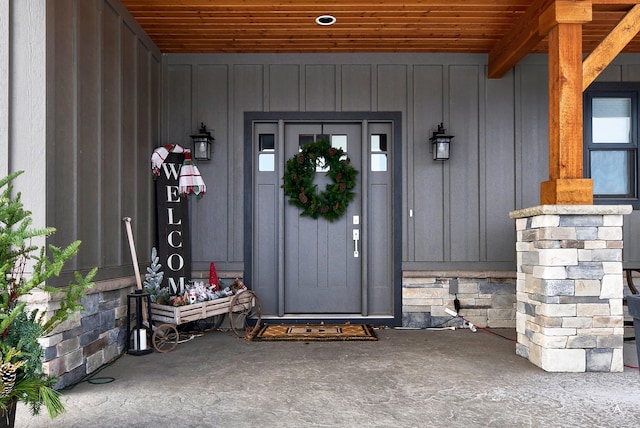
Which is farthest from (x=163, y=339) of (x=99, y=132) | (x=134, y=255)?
(x=99, y=132)

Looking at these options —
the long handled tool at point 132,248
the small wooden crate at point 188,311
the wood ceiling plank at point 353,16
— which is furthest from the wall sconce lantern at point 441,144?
the long handled tool at point 132,248

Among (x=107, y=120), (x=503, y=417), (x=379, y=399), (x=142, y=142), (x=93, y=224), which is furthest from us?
(x=142, y=142)

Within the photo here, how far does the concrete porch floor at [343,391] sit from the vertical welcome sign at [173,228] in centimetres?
103

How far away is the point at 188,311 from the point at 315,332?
51.1 inches

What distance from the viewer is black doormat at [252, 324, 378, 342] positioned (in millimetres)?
4973

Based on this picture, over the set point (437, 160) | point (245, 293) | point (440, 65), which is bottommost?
point (245, 293)

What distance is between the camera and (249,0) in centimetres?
453

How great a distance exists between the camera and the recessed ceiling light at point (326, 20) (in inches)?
192

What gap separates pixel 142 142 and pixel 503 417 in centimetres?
396

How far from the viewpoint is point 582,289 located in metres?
3.93

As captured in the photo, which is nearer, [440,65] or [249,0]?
[249,0]

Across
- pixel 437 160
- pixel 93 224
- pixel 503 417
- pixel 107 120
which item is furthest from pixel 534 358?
pixel 107 120

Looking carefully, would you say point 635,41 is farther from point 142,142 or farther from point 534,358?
point 142,142

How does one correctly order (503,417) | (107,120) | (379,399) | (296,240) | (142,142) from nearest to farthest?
(503,417) < (379,399) < (107,120) < (142,142) < (296,240)
